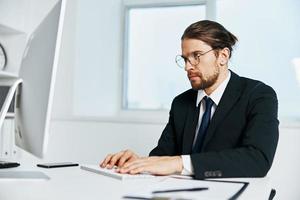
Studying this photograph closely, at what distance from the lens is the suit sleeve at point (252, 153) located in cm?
118

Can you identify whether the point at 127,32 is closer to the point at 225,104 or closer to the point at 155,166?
the point at 225,104

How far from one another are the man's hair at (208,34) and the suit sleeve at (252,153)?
364 millimetres

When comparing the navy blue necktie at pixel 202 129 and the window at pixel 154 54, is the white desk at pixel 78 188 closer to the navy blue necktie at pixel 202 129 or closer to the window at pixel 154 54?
the navy blue necktie at pixel 202 129

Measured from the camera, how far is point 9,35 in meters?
3.01

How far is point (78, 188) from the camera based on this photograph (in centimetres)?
95

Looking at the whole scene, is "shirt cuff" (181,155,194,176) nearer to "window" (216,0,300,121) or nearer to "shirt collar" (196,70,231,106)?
"shirt collar" (196,70,231,106)

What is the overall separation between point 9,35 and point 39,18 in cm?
29

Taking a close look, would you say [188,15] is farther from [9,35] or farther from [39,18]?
[9,35]

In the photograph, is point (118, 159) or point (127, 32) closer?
point (118, 159)

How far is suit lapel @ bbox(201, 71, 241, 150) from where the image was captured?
5.00 ft

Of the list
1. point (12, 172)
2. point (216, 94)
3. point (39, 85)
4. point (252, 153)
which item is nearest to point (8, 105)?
point (39, 85)

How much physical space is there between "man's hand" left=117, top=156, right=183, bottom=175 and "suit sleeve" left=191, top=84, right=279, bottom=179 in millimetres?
56

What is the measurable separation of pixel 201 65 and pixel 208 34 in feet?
0.48

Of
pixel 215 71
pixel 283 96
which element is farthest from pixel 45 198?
pixel 283 96
